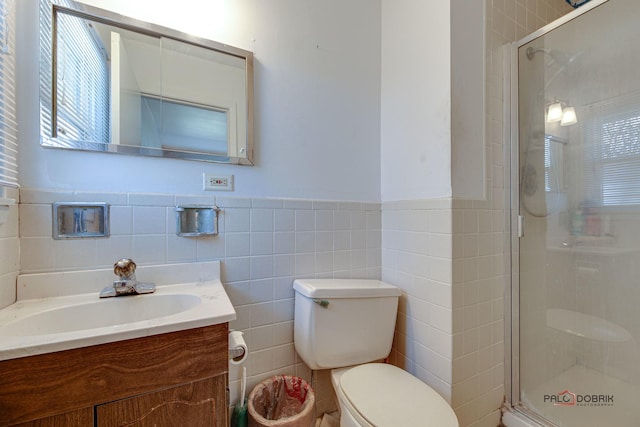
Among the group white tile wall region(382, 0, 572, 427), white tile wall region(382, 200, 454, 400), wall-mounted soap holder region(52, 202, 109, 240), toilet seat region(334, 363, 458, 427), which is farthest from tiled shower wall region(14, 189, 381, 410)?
toilet seat region(334, 363, 458, 427)

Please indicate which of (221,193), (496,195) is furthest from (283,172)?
(496,195)

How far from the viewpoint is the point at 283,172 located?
1.20 meters

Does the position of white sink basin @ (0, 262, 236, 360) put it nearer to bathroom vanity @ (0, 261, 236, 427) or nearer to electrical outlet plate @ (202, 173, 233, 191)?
bathroom vanity @ (0, 261, 236, 427)

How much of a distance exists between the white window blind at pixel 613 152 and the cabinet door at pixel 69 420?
6.28ft

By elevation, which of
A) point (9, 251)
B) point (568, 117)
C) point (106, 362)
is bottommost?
point (106, 362)

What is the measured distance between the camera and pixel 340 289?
1.09m

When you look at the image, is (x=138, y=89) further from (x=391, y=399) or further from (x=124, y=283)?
(x=391, y=399)

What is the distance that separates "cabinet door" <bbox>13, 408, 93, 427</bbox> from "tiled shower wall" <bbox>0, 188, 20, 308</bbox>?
16.7 inches

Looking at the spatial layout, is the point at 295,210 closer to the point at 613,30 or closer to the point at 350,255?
the point at 350,255

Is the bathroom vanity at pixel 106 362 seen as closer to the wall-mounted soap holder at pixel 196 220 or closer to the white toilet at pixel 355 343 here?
the wall-mounted soap holder at pixel 196 220

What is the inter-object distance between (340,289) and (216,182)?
2.27 feet

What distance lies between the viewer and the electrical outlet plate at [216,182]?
3.45 ft

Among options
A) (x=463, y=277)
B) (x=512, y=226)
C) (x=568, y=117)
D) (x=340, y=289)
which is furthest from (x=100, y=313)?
(x=568, y=117)

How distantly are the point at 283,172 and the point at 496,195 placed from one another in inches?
40.7
